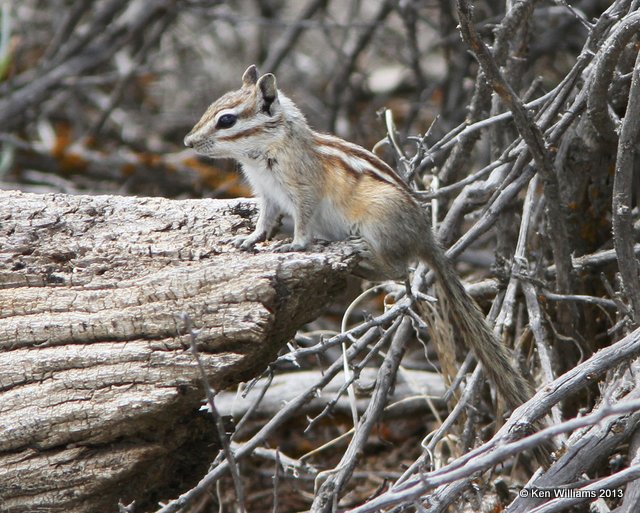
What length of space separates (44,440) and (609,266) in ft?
8.66

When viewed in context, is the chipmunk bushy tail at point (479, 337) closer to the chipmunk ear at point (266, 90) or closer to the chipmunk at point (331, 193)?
the chipmunk at point (331, 193)

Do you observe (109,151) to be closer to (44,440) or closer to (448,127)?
(448,127)

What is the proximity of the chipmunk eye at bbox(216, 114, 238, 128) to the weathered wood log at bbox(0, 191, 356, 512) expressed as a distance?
22.5 inches

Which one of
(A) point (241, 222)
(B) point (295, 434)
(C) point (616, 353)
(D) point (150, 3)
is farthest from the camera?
(D) point (150, 3)

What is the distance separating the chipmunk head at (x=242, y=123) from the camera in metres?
4.05

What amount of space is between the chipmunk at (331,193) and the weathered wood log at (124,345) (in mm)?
373

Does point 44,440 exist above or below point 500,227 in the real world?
below

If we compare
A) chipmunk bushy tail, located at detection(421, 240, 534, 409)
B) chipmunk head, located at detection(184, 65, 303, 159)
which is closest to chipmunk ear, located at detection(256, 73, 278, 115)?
chipmunk head, located at detection(184, 65, 303, 159)

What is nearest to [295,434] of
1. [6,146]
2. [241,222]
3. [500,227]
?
[500,227]

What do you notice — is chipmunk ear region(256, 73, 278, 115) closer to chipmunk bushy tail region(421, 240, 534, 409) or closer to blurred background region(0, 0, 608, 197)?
chipmunk bushy tail region(421, 240, 534, 409)

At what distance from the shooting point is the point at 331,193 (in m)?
4.12

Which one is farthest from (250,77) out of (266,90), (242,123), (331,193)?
(331,193)

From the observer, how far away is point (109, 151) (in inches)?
339

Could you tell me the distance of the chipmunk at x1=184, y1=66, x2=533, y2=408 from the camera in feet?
13.0
